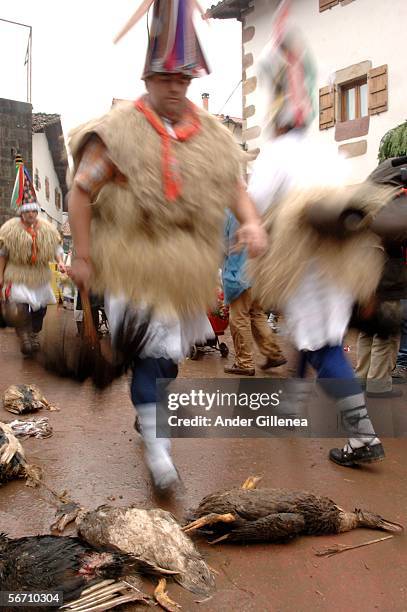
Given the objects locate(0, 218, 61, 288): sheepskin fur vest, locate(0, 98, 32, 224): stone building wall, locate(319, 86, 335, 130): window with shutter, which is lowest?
locate(0, 218, 61, 288): sheepskin fur vest

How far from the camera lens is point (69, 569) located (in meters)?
1.83

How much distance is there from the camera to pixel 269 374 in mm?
5383

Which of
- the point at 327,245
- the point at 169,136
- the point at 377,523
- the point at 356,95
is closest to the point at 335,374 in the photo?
the point at 327,245

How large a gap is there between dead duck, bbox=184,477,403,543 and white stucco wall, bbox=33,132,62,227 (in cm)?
2591

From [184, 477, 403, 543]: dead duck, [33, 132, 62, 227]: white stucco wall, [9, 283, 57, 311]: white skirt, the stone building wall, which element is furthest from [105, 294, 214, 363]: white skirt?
[33, 132, 62, 227]: white stucco wall

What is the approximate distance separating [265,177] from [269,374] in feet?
8.95

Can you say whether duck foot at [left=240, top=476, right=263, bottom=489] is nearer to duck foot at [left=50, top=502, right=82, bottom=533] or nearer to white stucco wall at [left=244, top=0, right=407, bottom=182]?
duck foot at [left=50, top=502, right=82, bottom=533]

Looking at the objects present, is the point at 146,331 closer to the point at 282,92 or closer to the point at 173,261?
the point at 173,261

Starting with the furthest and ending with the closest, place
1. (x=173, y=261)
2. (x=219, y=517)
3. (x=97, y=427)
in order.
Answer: (x=97, y=427) < (x=173, y=261) < (x=219, y=517)

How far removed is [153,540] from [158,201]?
1.21 metres

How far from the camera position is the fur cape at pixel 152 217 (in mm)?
2299

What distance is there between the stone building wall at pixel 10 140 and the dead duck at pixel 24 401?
18994 mm

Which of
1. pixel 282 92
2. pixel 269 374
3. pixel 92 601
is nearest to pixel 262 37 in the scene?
pixel 269 374

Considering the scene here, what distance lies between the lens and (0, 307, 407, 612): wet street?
189cm
